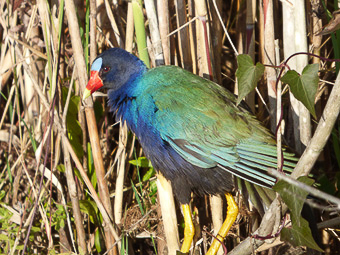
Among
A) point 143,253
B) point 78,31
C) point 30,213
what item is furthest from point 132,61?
point 143,253

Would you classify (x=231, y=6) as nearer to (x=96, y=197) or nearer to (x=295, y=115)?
(x=295, y=115)

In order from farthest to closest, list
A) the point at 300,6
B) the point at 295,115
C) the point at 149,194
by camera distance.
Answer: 1. the point at 149,194
2. the point at 295,115
3. the point at 300,6

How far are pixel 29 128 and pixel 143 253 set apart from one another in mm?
914

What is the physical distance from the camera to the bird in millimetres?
1942

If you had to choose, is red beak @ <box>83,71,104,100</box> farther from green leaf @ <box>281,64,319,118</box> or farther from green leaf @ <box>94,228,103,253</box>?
green leaf @ <box>281,64,319,118</box>

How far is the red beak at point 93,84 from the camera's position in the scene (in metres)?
2.09

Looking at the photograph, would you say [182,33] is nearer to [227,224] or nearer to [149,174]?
[149,174]

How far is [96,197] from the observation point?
2.21 meters

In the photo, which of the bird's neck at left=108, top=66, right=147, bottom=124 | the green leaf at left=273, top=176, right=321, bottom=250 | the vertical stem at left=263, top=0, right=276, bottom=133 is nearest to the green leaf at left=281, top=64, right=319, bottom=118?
the green leaf at left=273, top=176, right=321, bottom=250

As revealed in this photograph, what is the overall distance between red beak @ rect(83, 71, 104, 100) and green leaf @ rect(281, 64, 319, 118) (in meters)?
0.96

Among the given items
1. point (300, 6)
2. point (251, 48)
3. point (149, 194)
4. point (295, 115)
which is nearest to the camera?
point (300, 6)

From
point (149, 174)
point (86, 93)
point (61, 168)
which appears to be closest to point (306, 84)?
point (86, 93)

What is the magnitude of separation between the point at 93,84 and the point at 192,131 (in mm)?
499

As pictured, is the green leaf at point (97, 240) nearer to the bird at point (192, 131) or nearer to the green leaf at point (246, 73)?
the bird at point (192, 131)
